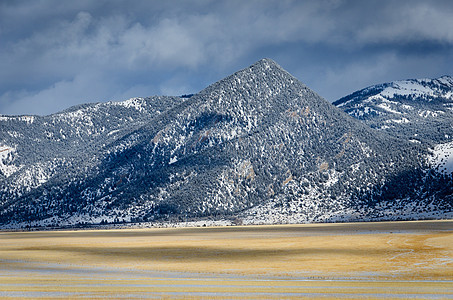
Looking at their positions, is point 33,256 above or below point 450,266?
above

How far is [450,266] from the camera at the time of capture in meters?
55.7

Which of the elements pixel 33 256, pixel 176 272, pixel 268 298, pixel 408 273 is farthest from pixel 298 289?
pixel 33 256

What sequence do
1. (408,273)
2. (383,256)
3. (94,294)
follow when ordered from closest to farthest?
(94,294) < (408,273) < (383,256)

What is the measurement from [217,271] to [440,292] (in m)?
24.3

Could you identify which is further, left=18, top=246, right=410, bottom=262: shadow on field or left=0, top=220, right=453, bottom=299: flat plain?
left=18, top=246, right=410, bottom=262: shadow on field

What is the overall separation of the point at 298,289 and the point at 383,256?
2709 centimetres

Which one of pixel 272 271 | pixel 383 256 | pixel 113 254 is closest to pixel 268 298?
pixel 272 271

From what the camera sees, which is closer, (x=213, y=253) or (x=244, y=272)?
(x=244, y=272)

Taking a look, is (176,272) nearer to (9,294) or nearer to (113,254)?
(9,294)

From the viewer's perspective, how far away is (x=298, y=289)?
4403 centimetres

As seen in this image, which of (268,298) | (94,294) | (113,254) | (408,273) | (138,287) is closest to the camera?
(268,298)

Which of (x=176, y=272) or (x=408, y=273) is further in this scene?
(x=176, y=272)

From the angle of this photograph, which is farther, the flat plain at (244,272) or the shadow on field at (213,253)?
the shadow on field at (213,253)

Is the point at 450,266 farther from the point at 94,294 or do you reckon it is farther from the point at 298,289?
the point at 94,294
